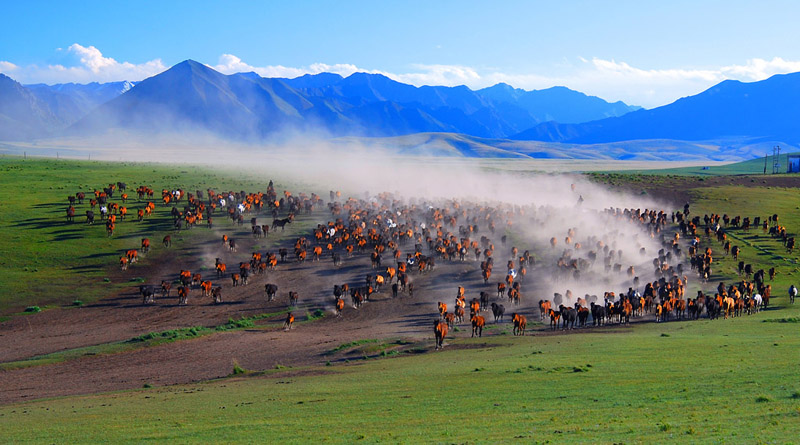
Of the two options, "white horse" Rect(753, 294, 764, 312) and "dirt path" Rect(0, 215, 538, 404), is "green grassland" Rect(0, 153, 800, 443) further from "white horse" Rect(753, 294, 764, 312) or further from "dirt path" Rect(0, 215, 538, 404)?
"white horse" Rect(753, 294, 764, 312)

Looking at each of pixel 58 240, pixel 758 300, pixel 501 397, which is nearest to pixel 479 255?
pixel 758 300

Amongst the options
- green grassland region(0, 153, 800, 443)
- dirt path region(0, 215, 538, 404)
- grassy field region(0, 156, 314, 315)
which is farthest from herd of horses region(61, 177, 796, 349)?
green grassland region(0, 153, 800, 443)

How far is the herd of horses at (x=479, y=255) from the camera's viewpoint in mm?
38094

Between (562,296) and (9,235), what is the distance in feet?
132

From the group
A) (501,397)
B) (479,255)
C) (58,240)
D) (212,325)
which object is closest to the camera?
(501,397)

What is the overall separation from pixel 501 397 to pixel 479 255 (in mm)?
35014

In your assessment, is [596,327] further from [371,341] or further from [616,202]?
[616,202]

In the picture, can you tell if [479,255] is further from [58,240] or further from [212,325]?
[58,240]

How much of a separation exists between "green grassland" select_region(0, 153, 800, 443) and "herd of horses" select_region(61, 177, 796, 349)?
3.71 meters

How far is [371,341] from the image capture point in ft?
105

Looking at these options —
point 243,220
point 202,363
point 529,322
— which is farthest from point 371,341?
point 243,220

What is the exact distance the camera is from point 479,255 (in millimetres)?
53094

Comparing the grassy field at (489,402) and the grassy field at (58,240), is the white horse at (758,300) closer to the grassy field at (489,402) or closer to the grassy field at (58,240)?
the grassy field at (489,402)

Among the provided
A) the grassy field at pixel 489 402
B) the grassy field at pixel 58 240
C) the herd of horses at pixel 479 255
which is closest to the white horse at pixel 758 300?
the herd of horses at pixel 479 255
